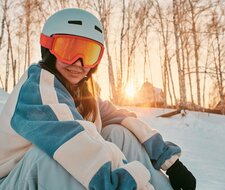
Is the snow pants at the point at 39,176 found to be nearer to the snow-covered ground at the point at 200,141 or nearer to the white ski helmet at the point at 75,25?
the white ski helmet at the point at 75,25

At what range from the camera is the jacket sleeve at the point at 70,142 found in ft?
3.89

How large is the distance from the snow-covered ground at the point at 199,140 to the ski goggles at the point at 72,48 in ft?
5.88

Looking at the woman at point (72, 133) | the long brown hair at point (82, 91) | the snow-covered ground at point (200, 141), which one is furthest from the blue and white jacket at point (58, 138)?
the snow-covered ground at point (200, 141)

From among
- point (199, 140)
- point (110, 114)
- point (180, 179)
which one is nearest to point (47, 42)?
point (110, 114)

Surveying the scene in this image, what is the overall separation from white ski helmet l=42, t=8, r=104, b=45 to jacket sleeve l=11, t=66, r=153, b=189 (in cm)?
44

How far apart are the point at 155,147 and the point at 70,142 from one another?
2.51 ft

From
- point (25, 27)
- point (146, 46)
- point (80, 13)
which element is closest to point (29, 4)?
point (25, 27)

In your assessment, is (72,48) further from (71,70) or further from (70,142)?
(70,142)

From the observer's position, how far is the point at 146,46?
25.1 metres

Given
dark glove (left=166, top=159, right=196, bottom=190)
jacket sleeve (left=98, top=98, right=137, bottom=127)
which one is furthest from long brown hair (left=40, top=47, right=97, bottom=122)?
dark glove (left=166, top=159, right=196, bottom=190)

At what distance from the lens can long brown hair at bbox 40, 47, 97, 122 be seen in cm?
176

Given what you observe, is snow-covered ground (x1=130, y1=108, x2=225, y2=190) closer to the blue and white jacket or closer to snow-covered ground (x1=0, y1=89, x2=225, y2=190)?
snow-covered ground (x1=0, y1=89, x2=225, y2=190)

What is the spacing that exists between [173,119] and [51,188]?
363 inches

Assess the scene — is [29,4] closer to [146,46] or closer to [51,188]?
[146,46]
